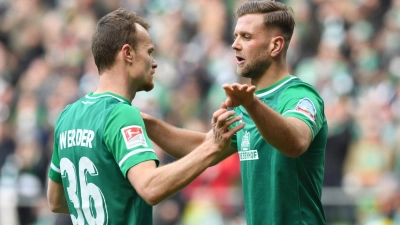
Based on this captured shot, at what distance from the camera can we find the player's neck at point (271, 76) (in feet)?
20.7

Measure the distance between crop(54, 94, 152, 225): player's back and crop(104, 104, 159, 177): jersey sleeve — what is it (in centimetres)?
5

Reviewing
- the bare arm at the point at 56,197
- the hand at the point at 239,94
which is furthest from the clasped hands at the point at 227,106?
the bare arm at the point at 56,197

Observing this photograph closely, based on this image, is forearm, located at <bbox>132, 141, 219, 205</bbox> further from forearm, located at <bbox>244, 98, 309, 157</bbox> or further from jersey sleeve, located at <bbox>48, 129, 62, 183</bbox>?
jersey sleeve, located at <bbox>48, 129, 62, 183</bbox>

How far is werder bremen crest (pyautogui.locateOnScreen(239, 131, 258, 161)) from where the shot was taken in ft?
20.3

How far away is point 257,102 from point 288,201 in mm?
964

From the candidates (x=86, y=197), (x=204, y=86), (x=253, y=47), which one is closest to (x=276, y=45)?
(x=253, y=47)

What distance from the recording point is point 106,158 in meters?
5.67

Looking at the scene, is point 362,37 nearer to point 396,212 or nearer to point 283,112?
point 396,212

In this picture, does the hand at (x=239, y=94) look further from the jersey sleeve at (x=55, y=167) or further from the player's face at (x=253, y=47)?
the jersey sleeve at (x=55, y=167)

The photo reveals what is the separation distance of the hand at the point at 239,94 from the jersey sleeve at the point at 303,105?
45 centimetres

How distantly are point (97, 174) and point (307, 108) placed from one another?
143 cm

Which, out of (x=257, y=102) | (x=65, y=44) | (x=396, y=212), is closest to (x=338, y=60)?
(x=396, y=212)

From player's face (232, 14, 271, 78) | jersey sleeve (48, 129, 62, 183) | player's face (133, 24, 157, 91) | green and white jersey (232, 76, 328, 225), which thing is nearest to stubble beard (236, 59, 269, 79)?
player's face (232, 14, 271, 78)

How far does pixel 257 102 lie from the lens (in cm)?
540
